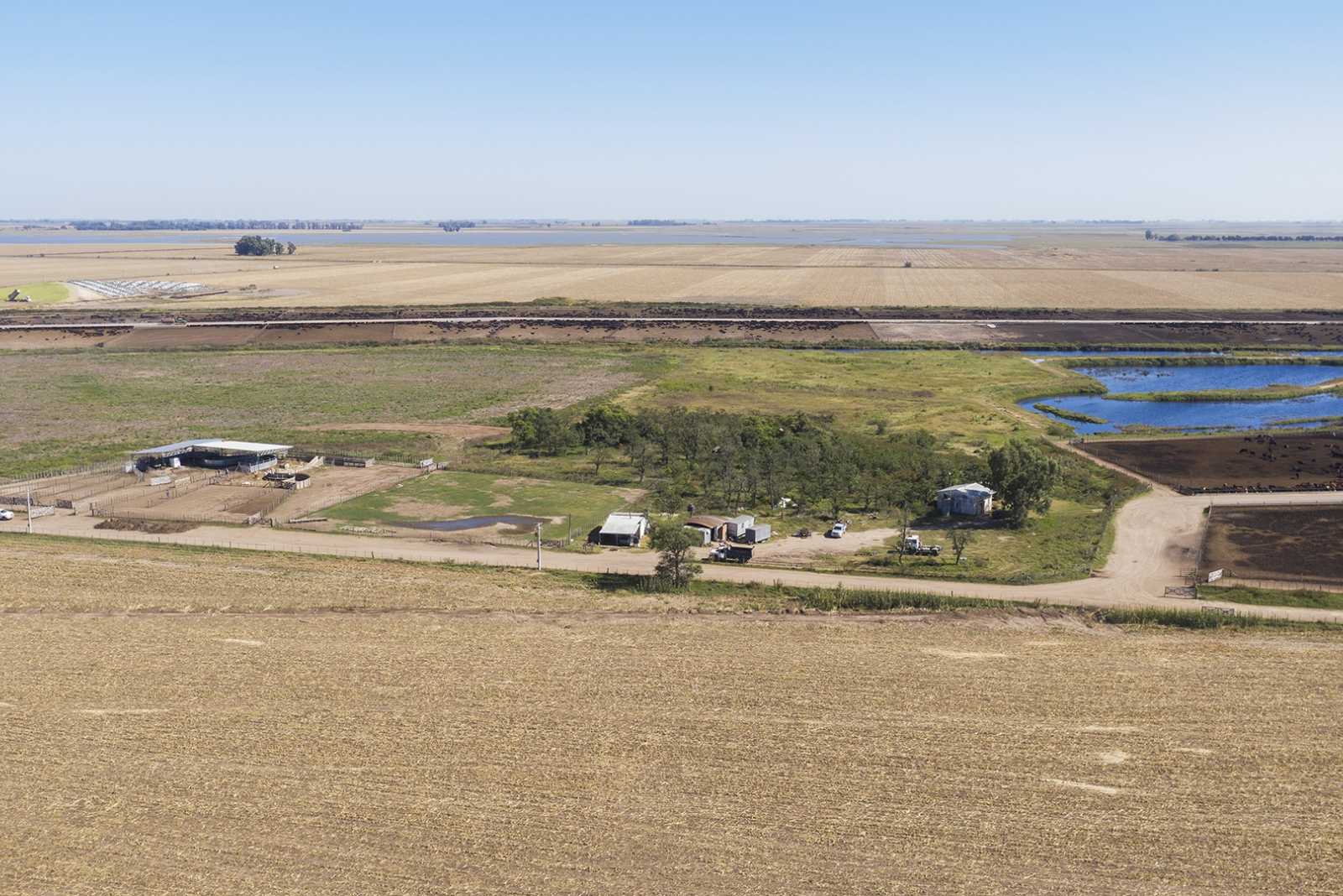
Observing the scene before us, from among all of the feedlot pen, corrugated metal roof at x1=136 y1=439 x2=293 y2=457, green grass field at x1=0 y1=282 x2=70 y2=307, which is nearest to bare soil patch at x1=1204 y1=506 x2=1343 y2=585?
the feedlot pen

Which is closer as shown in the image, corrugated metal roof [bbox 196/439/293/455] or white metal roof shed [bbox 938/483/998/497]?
white metal roof shed [bbox 938/483/998/497]

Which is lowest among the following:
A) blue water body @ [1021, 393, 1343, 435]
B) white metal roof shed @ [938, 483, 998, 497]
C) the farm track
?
white metal roof shed @ [938, 483, 998, 497]

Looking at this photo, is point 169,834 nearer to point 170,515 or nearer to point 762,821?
point 762,821

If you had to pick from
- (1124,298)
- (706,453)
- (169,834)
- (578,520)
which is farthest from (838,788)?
(1124,298)

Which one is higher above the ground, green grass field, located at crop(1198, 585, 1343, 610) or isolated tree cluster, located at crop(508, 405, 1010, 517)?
isolated tree cluster, located at crop(508, 405, 1010, 517)

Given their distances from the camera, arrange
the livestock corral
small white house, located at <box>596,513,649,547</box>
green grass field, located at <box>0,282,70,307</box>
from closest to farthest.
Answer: small white house, located at <box>596,513,649,547</box>, the livestock corral, green grass field, located at <box>0,282,70,307</box>

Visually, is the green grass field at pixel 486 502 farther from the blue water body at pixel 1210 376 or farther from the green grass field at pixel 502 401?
the blue water body at pixel 1210 376

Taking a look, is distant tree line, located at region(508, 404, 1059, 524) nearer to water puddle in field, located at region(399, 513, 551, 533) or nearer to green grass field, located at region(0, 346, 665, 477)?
water puddle in field, located at region(399, 513, 551, 533)

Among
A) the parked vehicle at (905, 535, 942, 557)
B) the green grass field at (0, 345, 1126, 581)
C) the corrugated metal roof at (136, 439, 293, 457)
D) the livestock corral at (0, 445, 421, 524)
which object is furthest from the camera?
the corrugated metal roof at (136, 439, 293, 457)
